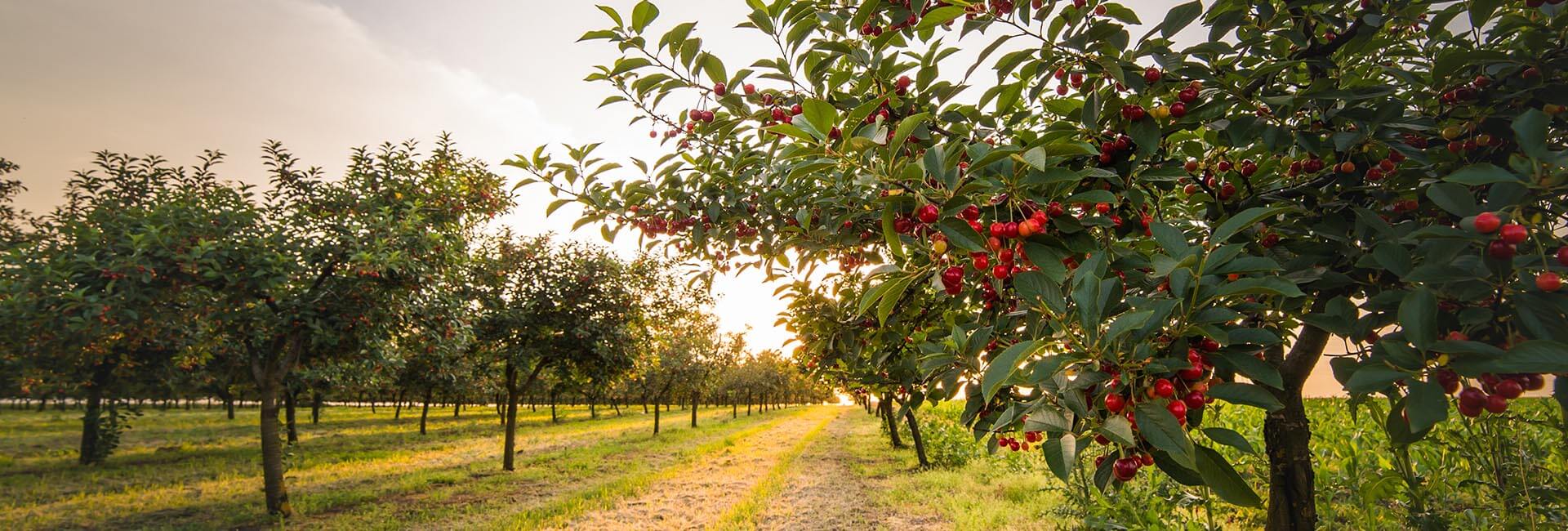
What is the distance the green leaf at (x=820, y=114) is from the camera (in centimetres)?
155

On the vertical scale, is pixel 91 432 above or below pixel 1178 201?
below

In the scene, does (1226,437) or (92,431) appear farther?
(92,431)

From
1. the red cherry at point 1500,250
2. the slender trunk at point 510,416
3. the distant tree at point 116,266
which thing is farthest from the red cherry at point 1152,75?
the slender trunk at point 510,416

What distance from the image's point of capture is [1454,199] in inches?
52.9

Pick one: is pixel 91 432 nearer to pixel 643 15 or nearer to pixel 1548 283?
pixel 643 15

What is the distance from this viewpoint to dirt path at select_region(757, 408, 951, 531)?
7.63 meters

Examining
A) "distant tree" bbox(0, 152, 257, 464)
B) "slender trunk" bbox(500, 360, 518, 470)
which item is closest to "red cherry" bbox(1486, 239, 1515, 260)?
"distant tree" bbox(0, 152, 257, 464)

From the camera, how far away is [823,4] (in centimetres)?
229

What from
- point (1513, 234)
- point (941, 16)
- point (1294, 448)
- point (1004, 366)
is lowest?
point (1294, 448)

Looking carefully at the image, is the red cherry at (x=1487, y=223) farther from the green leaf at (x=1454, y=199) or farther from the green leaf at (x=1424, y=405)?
the green leaf at (x=1424, y=405)

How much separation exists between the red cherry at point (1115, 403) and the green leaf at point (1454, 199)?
0.83 m

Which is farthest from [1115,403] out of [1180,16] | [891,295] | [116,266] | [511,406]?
[511,406]

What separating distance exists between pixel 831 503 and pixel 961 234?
8267 millimetres

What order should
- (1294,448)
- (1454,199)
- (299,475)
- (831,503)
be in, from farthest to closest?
1. (299,475)
2. (831,503)
3. (1294,448)
4. (1454,199)
